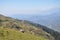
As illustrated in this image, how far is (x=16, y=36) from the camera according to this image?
96.7 feet

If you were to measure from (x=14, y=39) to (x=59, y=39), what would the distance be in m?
8.04

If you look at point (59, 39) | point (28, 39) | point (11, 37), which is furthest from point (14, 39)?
point (59, 39)

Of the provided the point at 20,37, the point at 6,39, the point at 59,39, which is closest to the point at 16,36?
the point at 20,37

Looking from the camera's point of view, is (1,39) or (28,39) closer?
(1,39)

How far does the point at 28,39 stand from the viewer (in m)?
29.5

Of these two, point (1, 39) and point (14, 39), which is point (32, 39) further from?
point (1, 39)

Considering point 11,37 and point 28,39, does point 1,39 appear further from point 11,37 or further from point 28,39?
point 28,39

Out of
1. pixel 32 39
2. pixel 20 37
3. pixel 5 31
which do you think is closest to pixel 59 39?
pixel 32 39

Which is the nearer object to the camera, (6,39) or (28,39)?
(6,39)

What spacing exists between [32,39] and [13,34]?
10.5 ft

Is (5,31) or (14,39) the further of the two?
(5,31)

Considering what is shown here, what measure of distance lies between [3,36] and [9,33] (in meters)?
1.72

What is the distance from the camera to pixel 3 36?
93.7ft

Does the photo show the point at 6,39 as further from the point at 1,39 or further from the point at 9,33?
the point at 9,33
